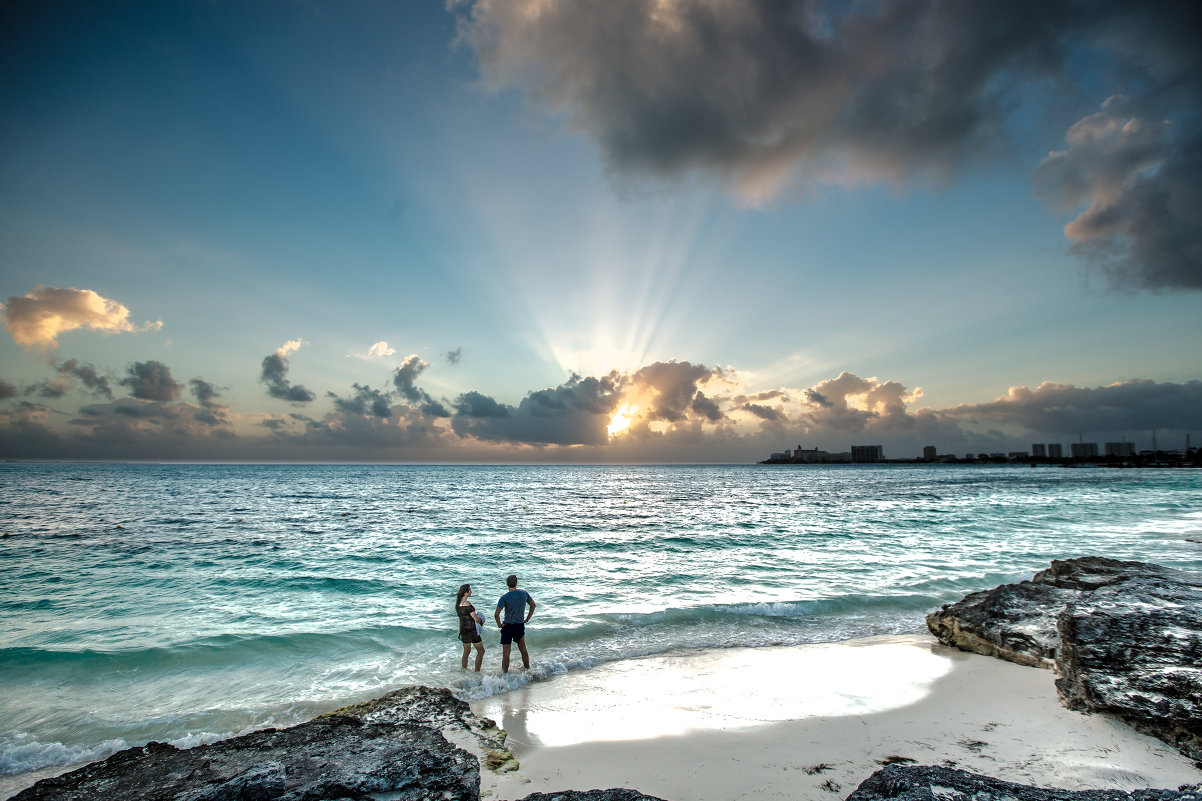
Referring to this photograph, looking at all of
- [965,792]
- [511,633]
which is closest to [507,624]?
[511,633]

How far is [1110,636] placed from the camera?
837 centimetres

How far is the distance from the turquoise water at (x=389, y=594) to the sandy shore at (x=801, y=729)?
1857 mm

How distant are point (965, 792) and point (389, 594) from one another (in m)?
17.9

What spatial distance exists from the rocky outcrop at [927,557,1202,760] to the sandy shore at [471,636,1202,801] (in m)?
0.34

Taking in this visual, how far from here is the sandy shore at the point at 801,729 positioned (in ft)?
21.0

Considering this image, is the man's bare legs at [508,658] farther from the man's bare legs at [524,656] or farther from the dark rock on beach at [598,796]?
the dark rock on beach at [598,796]

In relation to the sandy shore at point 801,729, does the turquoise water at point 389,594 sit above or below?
below

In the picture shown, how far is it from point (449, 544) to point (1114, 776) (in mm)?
27587

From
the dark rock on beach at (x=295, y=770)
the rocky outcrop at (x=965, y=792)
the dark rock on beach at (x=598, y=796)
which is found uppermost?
the rocky outcrop at (x=965, y=792)

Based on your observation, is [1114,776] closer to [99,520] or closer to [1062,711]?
[1062,711]

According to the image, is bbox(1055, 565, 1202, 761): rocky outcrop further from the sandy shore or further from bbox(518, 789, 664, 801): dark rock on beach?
bbox(518, 789, 664, 801): dark rock on beach

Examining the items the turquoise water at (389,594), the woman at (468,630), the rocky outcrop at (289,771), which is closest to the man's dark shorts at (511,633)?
the woman at (468,630)

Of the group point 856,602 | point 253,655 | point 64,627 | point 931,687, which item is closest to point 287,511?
point 64,627

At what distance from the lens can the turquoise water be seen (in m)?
10.5
